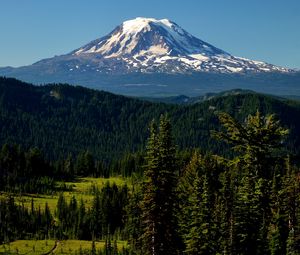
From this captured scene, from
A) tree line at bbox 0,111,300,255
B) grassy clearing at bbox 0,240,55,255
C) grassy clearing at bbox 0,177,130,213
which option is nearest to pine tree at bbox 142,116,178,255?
tree line at bbox 0,111,300,255

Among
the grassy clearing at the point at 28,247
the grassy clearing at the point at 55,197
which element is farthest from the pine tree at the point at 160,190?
the grassy clearing at the point at 55,197

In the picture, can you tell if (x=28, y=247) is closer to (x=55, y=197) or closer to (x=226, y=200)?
(x=55, y=197)

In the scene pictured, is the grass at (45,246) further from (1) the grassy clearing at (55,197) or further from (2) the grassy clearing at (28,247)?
(1) the grassy clearing at (55,197)

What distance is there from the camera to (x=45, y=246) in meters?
131

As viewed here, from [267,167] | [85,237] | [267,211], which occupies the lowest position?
[85,237]

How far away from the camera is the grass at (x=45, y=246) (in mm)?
125825

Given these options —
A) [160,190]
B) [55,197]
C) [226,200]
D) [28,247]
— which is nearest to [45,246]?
[28,247]

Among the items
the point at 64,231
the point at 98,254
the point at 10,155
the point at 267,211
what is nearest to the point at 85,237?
the point at 64,231

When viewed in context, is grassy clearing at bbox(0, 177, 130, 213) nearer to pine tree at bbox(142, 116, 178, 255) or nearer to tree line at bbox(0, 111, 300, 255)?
tree line at bbox(0, 111, 300, 255)

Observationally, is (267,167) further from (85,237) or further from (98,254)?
(85,237)

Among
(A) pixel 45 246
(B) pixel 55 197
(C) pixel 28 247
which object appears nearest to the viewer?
(C) pixel 28 247

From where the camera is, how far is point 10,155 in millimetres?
191500

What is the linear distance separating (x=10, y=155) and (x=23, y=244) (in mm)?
63301

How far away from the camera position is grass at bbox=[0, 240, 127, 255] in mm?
125825
